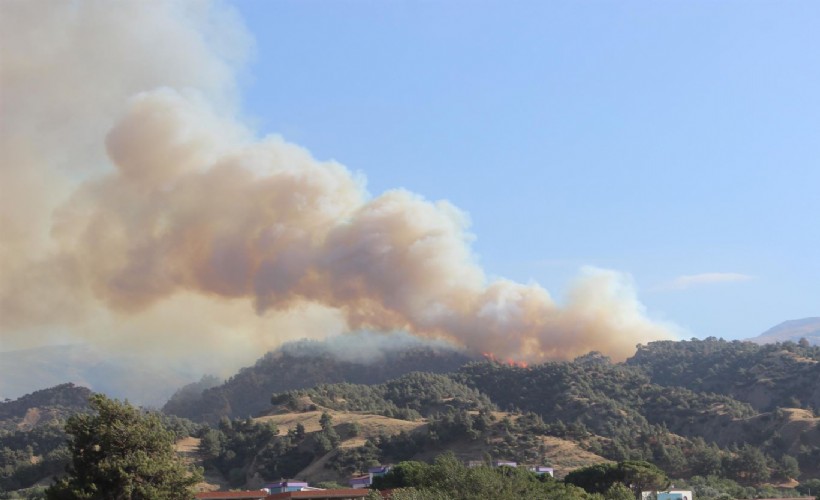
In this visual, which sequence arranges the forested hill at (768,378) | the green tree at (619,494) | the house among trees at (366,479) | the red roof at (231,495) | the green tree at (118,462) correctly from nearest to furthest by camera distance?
the green tree at (118,462)
the green tree at (619,494)
the red roof at (231,495)
the house among trees at (366,479)
the forested hill at (768,378)

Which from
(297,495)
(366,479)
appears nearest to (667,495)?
(366,479)

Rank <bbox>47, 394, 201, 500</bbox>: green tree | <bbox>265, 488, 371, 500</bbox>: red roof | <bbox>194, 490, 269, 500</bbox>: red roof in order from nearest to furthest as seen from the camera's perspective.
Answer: <bbox>47, 394, 201, 500</bbox>: green tree, <bbox>265, 488, 371, 500</bbox>: red roof, <bbox>194, 490, 269, 500</bbox>: red roof

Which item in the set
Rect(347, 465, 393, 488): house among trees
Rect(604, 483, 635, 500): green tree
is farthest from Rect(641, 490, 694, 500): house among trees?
Rect(347, 465, 393, 488): house among trees

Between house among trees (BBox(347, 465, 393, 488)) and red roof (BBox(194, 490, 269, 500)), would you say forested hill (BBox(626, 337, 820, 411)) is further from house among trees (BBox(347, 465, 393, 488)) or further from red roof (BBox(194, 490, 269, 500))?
red roof (BBox(194, 490, 269, 500))

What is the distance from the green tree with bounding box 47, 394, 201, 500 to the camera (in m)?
55.0

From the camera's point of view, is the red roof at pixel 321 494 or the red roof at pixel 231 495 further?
the red roof at pixel 231 495

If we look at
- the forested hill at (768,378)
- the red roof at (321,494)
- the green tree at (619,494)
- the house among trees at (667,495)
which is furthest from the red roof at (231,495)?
the forested hill at (768,378)

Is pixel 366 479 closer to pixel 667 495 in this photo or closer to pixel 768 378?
pixel 667 495

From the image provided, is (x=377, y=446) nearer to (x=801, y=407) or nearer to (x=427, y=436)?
(x=427, y=436)

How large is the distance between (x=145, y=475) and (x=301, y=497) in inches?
1152

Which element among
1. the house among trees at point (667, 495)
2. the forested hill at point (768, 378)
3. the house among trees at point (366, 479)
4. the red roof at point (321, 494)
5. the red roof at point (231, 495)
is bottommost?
the house among trees at point (667, 495)

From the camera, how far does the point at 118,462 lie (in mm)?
55156

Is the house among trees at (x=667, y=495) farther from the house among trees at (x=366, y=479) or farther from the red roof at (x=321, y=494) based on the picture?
the house among trees at (x=366, y=479)

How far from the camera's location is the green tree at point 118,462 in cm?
5500
